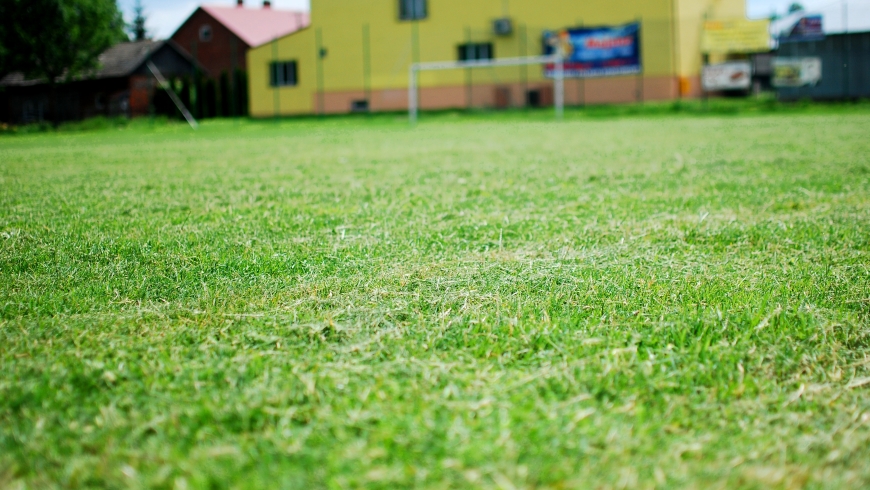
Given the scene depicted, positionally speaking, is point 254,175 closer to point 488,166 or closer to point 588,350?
point 488,166

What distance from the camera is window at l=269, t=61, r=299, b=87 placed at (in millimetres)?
28797

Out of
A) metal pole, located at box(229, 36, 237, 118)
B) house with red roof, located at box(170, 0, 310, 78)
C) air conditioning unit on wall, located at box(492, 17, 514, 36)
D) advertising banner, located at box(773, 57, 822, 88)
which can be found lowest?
advertising banner, located at box(773, 57, 822, 88)

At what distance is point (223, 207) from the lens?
4.34 metres

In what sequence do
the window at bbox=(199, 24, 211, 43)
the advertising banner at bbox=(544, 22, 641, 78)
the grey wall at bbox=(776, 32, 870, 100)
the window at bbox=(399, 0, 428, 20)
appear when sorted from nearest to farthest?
the grey wall at bbox=(776, 32, 870, 100) < the advertising banner at bbox=(544, 22, 641, 78) < the window at bbox=(399, 0, 428, 20) < the window at bbox=(199, 24, 211, 43)

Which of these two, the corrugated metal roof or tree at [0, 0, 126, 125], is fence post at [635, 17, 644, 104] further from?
the corrugated metal roof

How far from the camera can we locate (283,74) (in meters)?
29.0

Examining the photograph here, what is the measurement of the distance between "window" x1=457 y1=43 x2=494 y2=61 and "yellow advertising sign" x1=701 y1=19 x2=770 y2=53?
732 cm

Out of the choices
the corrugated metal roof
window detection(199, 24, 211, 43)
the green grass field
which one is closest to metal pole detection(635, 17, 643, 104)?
the green grass field

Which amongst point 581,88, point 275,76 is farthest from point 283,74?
point 581,88

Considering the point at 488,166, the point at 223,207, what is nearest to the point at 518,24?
the point at 488,166

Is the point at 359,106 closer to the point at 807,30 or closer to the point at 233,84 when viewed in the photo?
the point at 233,84

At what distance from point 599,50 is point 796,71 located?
6222mm

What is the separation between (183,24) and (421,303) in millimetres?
45104

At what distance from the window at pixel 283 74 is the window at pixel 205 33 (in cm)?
1518
